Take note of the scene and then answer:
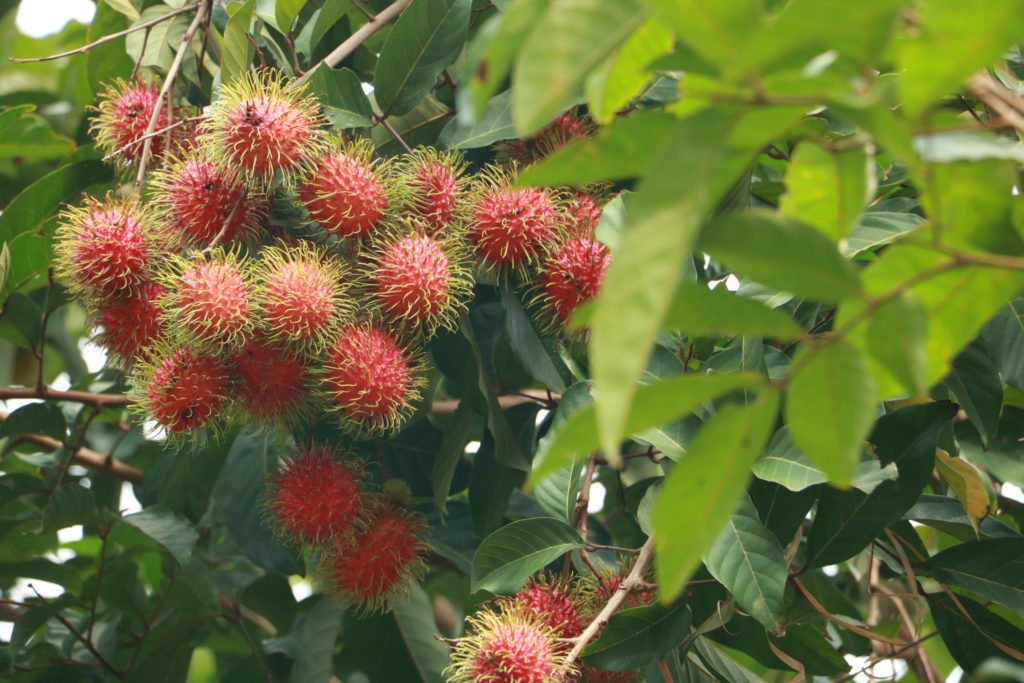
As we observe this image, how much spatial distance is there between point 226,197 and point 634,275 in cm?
82

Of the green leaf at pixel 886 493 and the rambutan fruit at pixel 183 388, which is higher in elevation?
the rambutan fruit at pixel 183 388

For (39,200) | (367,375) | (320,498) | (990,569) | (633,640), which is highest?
(39,200)

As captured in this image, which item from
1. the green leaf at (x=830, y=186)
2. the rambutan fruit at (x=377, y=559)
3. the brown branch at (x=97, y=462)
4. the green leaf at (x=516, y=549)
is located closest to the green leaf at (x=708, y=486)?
the green leaf at (x=830, y=186)

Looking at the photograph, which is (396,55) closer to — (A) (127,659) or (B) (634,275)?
(B) (634,275)

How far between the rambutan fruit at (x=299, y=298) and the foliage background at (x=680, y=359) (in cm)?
22

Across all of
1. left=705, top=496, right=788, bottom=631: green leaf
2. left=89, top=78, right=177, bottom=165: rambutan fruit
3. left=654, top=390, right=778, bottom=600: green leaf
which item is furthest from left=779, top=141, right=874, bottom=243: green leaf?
left=89, top=78, right=177, bottom=165: rambutan fruit

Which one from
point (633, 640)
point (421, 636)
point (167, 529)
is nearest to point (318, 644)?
point (421, 636)

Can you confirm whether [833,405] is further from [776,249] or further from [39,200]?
[39,200]

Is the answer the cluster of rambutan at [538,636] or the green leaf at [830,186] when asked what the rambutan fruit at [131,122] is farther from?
the green leaf at [830,186]

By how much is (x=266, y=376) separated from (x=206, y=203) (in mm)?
234

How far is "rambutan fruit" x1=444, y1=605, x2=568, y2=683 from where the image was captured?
0.85 metres

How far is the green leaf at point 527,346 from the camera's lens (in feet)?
3.62

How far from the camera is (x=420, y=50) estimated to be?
3.82 feet

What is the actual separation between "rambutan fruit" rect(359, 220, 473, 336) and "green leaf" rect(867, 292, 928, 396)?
0.63m
